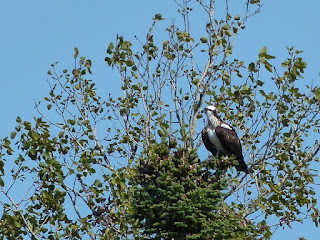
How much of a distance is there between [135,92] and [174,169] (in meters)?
3.73

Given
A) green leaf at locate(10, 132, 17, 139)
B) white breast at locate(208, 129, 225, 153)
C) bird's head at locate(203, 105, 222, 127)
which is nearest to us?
green leaf at locate(10, 132, 17, 139)

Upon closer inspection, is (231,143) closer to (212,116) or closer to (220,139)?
(220,139)

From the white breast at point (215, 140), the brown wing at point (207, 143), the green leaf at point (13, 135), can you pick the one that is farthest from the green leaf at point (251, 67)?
the green leaf at point (13, 135)

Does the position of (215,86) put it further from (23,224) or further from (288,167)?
(23,224)

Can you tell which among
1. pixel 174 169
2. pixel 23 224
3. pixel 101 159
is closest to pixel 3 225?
pixel 23 224

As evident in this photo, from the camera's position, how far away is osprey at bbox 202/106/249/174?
2139 centimetres

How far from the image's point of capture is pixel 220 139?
848 inches

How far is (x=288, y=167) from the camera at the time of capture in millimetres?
21391

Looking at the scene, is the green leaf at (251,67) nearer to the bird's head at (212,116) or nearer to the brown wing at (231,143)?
the bird's head at (212,116)

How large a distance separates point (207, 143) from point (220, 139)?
17.1 inches

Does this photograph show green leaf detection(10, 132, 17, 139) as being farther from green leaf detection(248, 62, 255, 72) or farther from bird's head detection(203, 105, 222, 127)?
green leaf detection(248, 62, 255, 72)

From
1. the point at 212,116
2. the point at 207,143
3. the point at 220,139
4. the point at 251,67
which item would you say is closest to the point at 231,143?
the point at 220,139

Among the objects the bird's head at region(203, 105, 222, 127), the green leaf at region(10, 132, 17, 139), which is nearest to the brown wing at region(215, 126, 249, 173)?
the bird's head at region(203, 105, 222, 127)

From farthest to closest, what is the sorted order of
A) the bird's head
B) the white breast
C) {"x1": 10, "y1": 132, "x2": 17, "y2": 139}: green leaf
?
the bird's head < the white breast < {"x1": 10, "y1": 132, "x2": 17, "y2": 139}: green leaf
